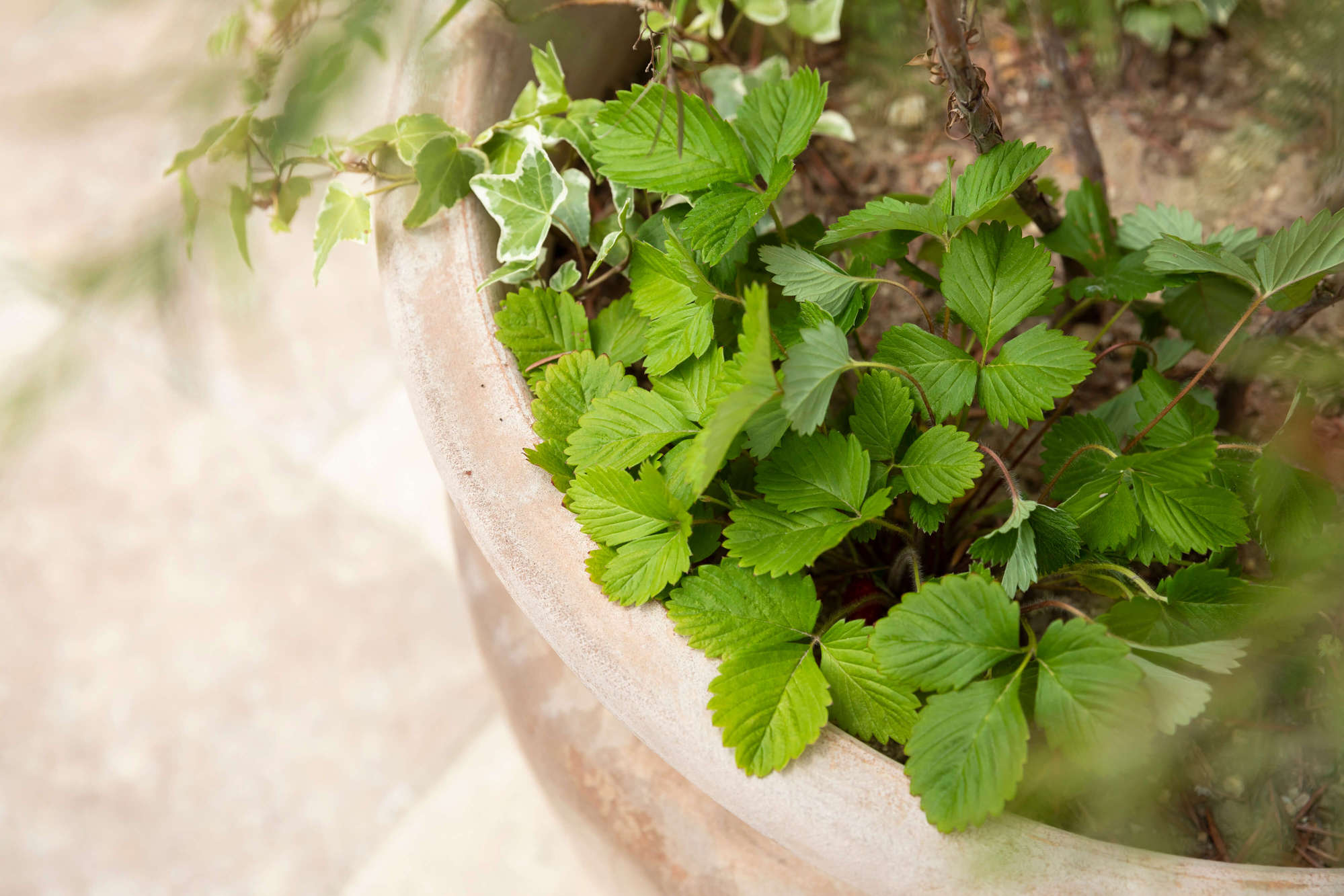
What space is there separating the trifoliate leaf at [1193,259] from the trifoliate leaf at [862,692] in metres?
0.30

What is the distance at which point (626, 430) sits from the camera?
58 centimetres

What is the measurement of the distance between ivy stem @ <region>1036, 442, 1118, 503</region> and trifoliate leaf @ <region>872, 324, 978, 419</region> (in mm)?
83

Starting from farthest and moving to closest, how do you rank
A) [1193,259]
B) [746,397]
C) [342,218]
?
[342,218] → [1193,259] → [746,397]

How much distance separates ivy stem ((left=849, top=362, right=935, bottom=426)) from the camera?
515 millimetres

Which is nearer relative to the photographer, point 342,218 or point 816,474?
point 816,474

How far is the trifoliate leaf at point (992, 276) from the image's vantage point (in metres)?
0.57

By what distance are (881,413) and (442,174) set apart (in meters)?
0.34

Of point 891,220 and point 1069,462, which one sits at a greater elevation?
point 891,220

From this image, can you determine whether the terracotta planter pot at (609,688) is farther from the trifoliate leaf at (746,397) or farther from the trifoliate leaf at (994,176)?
the trifoliate leaf at (994,176)

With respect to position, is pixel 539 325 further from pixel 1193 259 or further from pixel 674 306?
pixel 1193 259

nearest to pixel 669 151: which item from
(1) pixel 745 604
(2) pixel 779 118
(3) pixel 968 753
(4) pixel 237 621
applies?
(2) pixel 779 118

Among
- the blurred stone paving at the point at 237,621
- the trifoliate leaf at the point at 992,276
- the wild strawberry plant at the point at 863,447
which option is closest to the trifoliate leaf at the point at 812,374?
the wild strawberry plant at the point at 863,447

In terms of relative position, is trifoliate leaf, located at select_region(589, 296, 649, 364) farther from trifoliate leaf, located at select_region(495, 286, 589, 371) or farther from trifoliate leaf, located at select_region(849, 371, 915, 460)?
trifoliate leaf, located at select_region(849, 371, 915, 460)

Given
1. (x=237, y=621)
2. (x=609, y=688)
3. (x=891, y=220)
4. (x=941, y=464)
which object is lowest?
(x=237, y=621)
